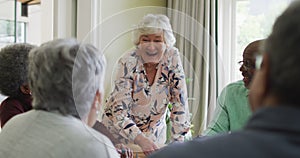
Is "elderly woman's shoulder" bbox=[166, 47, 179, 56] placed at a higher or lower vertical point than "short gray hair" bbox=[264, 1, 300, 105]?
higher

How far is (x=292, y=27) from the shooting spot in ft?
1.93

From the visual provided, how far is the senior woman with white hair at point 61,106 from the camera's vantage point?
1149 mm

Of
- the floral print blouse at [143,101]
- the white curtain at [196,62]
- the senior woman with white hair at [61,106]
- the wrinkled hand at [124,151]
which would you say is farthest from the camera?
the white curtain at [196,62]

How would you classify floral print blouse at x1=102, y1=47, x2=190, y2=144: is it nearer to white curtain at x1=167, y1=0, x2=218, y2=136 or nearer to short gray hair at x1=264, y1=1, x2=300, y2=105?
white curtain at x1=167, y1=0, x2=218, y2=136

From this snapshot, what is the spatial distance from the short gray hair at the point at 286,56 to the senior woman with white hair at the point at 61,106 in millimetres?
660

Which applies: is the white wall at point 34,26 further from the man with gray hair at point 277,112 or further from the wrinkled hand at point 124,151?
Answer: the man with gray hair at point 277,112

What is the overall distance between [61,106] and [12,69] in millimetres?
629

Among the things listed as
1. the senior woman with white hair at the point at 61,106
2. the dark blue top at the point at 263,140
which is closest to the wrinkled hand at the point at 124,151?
the senior woman with white hair at the point at 61,106

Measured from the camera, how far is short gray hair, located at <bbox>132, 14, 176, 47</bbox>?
1510 millimetres

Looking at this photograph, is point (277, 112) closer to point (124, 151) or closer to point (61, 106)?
point (61, 106)

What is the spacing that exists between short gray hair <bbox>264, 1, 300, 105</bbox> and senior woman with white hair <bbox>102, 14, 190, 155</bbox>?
0.92 meters

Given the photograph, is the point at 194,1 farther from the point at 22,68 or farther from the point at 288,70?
the point at 288,70

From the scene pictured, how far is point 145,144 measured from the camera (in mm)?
1489

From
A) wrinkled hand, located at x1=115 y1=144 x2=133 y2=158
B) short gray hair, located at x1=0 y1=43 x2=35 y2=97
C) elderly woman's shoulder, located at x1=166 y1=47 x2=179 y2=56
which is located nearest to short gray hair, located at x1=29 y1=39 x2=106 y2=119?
wrinkled hand, located at x1=115 y1=144 x2=133 y2=158
